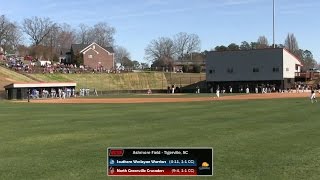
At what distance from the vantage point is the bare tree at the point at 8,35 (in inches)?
5359

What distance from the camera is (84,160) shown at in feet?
41.6

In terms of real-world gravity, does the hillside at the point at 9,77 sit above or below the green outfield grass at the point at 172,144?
above

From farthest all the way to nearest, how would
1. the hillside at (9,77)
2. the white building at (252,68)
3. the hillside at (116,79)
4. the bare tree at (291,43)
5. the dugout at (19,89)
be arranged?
the bare tree at (291,43)
the white building at (252,68)
the hillside at (116,79)
the hillside at (9,77)
the dugout at (19,89)

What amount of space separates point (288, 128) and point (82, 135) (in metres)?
8.59

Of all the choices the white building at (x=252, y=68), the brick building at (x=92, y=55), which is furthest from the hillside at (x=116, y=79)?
the brick building at (x=92, y=55)

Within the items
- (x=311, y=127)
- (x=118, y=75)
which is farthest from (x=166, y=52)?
(x=311, y=127)

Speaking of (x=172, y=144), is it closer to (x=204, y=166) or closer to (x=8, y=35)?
(x=204, y=166)
